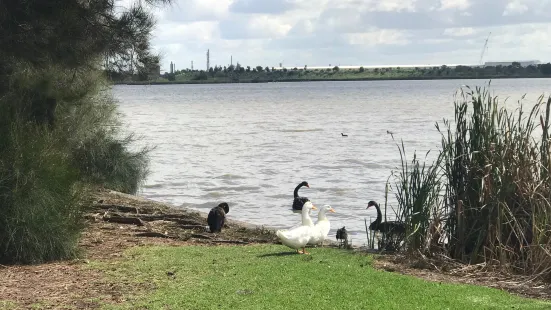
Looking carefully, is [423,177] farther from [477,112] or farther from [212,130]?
[212,130]

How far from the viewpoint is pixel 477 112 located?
11.0 m

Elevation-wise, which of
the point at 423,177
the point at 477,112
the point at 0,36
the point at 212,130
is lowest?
the point at 212,130

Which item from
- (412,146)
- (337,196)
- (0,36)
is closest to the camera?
(0,36)

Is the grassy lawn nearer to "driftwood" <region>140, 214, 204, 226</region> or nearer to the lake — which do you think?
"driftwood" <region>140, 214, 204, 226</region>

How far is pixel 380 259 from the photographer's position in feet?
36.0

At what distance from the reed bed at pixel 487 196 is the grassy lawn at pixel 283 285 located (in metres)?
1.11

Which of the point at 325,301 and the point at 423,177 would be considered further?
the point at 423,177

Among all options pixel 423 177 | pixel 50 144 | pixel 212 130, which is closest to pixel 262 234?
pixel 423 177

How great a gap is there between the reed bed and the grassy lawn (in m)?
1.11

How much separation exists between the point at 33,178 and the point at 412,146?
27.1 meters

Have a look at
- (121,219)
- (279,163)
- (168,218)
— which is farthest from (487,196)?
(279,163)

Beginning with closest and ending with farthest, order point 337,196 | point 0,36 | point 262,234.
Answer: point 0,36
point 262,234
point 337,196

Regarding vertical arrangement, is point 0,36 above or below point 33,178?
above

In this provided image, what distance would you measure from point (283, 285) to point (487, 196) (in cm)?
325
